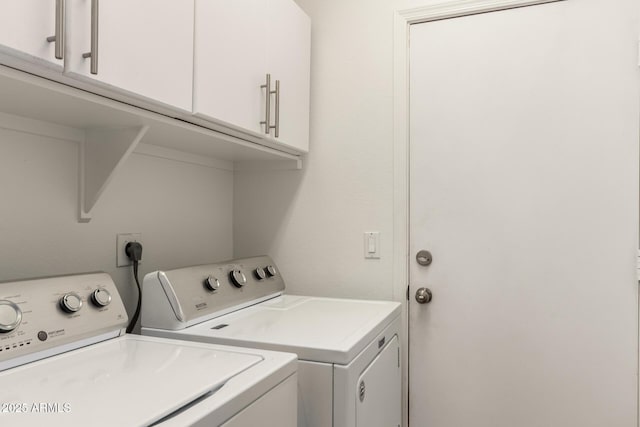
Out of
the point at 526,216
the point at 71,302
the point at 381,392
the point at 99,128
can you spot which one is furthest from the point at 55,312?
the point at 526,216

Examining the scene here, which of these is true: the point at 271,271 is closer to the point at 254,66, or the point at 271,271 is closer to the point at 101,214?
the point at 101,214

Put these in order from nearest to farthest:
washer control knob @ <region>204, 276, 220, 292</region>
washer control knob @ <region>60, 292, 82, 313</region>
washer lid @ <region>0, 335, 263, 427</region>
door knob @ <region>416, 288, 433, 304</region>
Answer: washer lid @ <region>0, 335, 263, 427</region> < washer control knob @ <region>60, 292, 82, 313</region> < washer control knob @ <region>204, 276, 220, 292</region> < door knob @ <region>416, 288, 433, 304</region>

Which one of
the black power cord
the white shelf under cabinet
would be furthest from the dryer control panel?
the white shelf under cabinet

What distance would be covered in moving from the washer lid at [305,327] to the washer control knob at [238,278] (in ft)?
0.30

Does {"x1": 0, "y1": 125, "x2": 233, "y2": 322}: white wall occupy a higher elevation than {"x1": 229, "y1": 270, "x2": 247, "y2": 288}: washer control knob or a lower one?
higher

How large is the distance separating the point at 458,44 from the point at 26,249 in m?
1.63

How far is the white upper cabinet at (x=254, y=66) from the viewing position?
128 centimetres

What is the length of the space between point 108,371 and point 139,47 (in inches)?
28.1

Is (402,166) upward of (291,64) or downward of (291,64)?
downward

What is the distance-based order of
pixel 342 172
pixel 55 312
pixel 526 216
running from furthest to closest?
pixel 342 172, pixel 526 216, pixel 55 312

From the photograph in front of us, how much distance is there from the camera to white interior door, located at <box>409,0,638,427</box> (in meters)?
1.59

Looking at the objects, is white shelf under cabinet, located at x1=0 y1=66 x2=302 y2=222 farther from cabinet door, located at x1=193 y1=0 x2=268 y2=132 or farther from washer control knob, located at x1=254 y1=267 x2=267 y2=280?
washer control knob, located at x1=254 y1=267 x2=267 y2=280

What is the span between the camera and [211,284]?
4.70 ft

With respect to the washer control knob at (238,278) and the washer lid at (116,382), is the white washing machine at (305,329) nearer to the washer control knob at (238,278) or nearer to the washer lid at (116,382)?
the washer control knob at (238,278)
